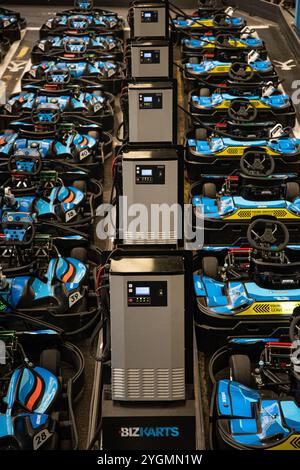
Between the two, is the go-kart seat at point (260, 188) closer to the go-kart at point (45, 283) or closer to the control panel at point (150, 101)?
the control panel at point (150, 101)

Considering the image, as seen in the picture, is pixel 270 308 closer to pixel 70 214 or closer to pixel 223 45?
pixel 70 214

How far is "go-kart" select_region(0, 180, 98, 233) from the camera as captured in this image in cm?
698

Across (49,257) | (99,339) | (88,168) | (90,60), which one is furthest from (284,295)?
(90,60)

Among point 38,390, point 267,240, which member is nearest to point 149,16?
point 267,240

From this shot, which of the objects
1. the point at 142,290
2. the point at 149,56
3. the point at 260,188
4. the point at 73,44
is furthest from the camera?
the point at 73,44

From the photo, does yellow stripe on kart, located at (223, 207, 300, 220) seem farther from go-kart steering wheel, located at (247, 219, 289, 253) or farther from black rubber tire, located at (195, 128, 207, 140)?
black rubber tire, located at (195, 128, 207, 140)

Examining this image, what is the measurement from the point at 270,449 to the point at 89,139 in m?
4.77

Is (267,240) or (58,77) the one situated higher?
(267,240)

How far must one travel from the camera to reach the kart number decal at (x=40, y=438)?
15.1 feet

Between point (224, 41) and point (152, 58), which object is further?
point (224, 41)

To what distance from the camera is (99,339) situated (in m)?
6.09

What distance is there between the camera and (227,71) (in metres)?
10.5

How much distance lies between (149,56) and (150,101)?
1.93m

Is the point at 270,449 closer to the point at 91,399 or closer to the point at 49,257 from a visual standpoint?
the point at 91,399
